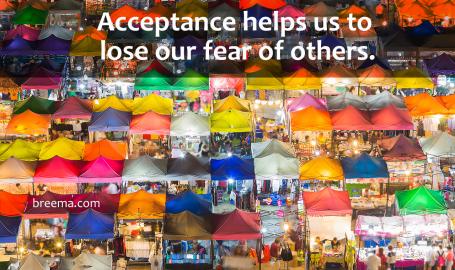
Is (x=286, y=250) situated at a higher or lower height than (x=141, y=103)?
lower

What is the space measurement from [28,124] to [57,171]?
321 centimetres

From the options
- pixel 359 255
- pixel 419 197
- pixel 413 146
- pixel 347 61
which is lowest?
pixel 359 255

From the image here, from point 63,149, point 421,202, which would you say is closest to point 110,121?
point 63,149

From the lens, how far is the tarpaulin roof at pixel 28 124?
3030 cm

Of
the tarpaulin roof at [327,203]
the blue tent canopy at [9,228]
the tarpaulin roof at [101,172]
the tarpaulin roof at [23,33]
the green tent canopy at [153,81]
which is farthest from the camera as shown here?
the tarpaulin roof at [23,33]

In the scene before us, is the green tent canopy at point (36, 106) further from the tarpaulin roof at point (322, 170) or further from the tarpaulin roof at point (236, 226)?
the tarpaulin roof at point (322, 170)

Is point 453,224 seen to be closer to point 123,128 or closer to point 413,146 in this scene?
point 413,146

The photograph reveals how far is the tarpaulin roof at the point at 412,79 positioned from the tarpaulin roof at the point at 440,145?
3409 millimetres

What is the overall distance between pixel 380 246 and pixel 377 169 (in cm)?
321

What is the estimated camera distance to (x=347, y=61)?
34.1 metres

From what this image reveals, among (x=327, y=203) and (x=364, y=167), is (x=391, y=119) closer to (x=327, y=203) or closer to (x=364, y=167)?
(x=364, y=167)

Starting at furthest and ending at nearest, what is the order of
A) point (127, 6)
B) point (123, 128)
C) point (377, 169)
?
point (127, 6) → point (123, 128) → point (377, 169)

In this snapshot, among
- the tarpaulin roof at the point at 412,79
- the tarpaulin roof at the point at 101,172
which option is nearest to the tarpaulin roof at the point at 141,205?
the tarpaulin roof at the point at 101,172

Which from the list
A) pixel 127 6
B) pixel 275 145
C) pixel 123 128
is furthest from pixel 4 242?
pixel 127 6
